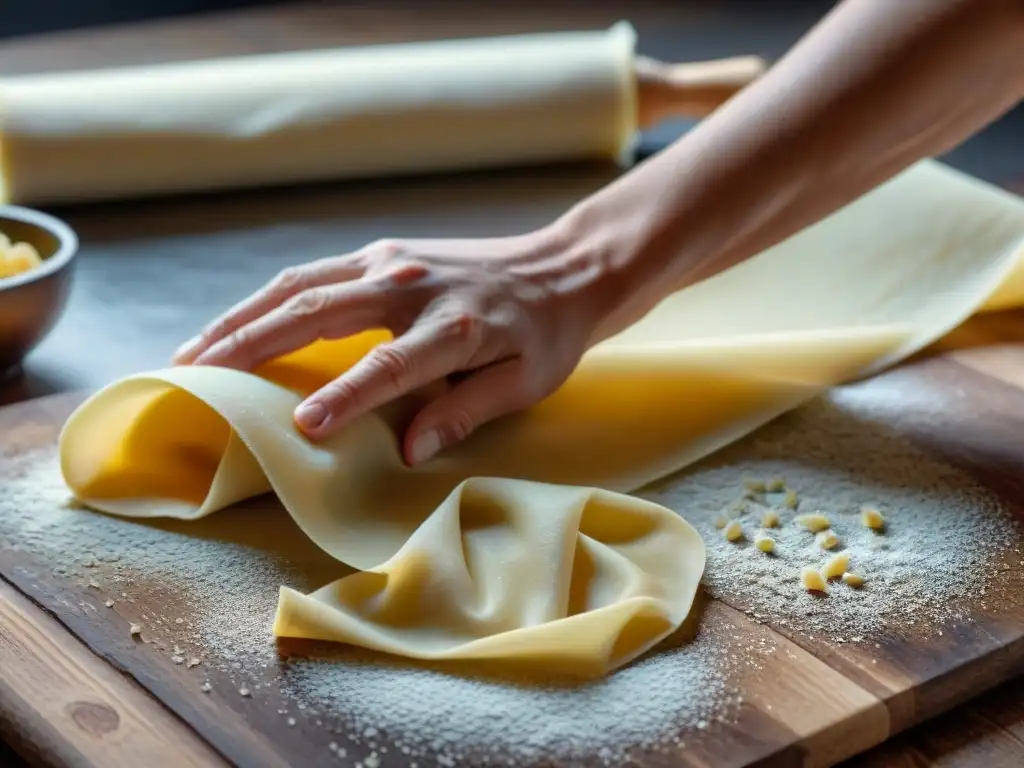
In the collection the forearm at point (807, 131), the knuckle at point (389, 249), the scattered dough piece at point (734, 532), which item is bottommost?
the scattered dough piece at point (734, 532)

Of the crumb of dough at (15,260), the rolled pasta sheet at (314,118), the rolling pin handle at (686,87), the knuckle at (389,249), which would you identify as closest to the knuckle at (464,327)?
the knuckle at (389,249)

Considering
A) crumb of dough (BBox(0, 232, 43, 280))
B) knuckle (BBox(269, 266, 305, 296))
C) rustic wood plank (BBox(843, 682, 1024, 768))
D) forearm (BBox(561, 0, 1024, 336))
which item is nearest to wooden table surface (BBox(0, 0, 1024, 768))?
rustic wood plank (BBox(843, 682, 1024, 768))

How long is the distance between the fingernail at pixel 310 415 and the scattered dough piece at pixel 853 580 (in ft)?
1.38

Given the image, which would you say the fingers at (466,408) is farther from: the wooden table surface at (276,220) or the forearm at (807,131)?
the wooden table surface at (276,220)

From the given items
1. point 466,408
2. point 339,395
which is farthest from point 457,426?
point 339,395

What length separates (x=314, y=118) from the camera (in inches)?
69.9

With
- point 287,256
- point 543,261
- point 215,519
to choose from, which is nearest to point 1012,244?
point 543,261

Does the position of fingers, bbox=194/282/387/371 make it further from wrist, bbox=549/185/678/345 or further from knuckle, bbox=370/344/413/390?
wrist, bbox=549/185/678/345

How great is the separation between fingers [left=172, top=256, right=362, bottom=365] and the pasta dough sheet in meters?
0.05

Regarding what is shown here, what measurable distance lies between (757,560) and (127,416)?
0.53 m

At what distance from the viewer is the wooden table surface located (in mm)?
944

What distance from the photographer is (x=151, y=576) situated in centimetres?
105

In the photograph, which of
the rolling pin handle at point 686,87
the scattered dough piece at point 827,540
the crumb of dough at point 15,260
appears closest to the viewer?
the scattered dough piece at point 827,540

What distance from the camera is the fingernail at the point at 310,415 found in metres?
1.11
